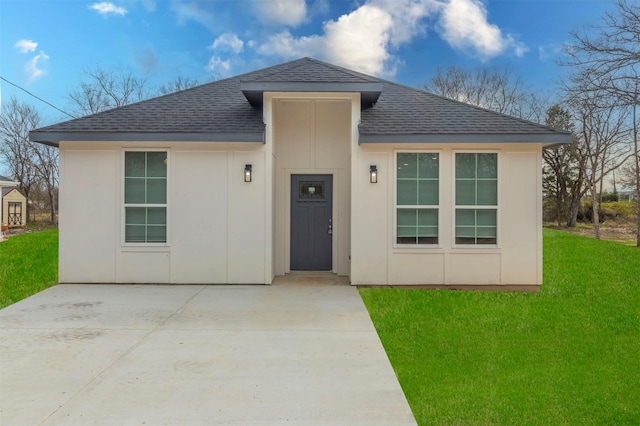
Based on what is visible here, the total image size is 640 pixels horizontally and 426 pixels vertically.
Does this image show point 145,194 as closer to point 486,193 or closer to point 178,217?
point 178,217

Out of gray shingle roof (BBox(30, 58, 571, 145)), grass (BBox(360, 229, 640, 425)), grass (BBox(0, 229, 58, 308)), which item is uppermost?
gray shingle roof (BBox(30, 58, 571, 145))

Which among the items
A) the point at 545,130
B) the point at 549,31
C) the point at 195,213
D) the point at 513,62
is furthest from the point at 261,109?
the point at 513,62

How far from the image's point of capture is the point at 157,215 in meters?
7.82

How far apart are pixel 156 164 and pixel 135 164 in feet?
1.30

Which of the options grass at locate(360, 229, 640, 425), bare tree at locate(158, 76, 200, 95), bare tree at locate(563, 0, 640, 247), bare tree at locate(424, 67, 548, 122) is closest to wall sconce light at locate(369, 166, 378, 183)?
grass at locate(360, 229, 640, 425)

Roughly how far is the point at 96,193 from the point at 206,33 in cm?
1219

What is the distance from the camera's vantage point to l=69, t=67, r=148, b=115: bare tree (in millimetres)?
26781

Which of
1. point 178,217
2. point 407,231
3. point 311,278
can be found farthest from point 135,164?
point 407,231

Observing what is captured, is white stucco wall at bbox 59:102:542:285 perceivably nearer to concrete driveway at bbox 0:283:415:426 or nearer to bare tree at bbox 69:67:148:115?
concrete driveway at bbox 0:283:415:426

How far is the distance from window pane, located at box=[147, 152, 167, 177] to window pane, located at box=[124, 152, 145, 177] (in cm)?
13

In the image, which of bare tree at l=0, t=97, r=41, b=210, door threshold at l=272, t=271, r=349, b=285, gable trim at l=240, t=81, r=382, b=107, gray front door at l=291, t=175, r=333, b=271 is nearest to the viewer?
gable trim at l=240, t=81, r=382, b=107

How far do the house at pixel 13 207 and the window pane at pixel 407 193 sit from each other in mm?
22749

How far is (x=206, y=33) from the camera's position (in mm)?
17516

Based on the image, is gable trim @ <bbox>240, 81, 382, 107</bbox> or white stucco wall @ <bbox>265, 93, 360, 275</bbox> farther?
white stucco wall @ <bbox>265, 93, 360, 275</bbox>
